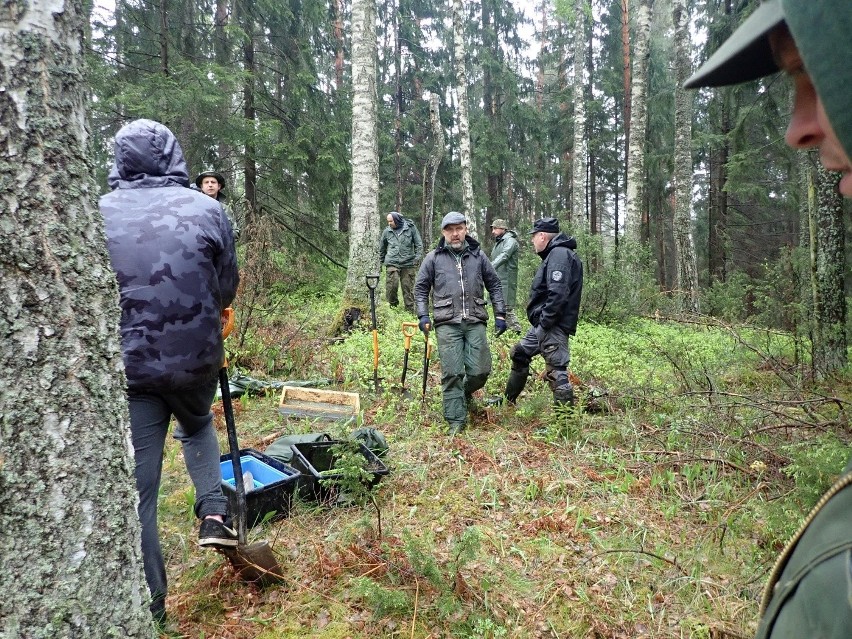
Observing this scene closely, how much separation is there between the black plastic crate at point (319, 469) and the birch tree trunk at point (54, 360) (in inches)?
79.2

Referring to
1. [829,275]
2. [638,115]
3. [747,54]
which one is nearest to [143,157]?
[747,54]

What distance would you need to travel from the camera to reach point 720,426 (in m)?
5.02

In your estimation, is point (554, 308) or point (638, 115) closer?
point (554, 308)

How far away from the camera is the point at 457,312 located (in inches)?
233

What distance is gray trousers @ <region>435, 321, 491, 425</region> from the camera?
5.84 metres

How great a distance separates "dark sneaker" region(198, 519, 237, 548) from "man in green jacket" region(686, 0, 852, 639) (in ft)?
8.79

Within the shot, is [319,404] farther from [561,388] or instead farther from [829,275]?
[829,275]

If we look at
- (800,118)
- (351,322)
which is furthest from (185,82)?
(800,118)

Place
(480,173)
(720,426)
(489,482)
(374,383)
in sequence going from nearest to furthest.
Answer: (489,482), (720,426), (374,383), (480,173)

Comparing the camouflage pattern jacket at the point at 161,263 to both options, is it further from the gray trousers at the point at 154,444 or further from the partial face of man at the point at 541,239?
the partial face of man at the point at 541,239

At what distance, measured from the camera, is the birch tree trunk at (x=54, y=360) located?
64.3 inches

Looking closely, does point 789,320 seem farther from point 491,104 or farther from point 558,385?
point 491,104

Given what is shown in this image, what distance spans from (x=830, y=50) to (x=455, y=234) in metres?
5.35

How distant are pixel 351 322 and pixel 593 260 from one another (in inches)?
222
